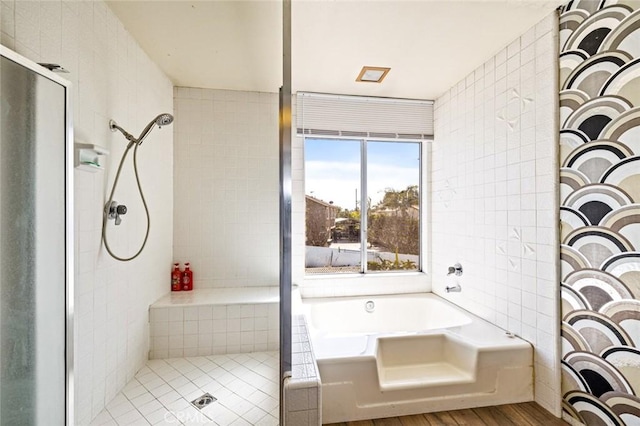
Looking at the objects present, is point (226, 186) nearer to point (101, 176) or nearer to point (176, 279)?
point (176, 279)

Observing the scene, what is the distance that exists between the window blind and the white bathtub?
178 centimetres

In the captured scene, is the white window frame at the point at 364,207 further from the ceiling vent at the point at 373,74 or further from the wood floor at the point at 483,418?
the wood floor at the point at 483,418

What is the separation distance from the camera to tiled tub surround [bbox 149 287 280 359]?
212 centimetres

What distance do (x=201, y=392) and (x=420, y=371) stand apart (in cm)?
138

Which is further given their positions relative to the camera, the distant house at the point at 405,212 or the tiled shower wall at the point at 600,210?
the distant house at the point at 405,212

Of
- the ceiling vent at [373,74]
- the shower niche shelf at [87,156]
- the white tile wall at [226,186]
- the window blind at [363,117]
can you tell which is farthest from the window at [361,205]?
the shower niche shelf at [87,156]

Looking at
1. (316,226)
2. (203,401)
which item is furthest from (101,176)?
(316,226)

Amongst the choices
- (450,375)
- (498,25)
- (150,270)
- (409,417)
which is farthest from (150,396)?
(498,25)

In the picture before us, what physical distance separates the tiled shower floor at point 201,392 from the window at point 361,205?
1.11 metres

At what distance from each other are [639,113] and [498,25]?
90 cm

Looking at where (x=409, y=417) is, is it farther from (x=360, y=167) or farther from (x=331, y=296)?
(x=360, y=167)

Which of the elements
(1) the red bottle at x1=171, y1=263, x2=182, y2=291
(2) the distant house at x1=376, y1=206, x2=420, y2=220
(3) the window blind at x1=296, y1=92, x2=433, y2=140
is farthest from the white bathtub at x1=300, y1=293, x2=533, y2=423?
(3) the window blind at x1=296, y1=92, x2=433, y2=140

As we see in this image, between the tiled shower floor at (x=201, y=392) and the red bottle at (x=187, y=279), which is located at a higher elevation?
the red bottle at (x=187, y=279)

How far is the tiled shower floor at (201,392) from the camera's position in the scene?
4.91 feet
